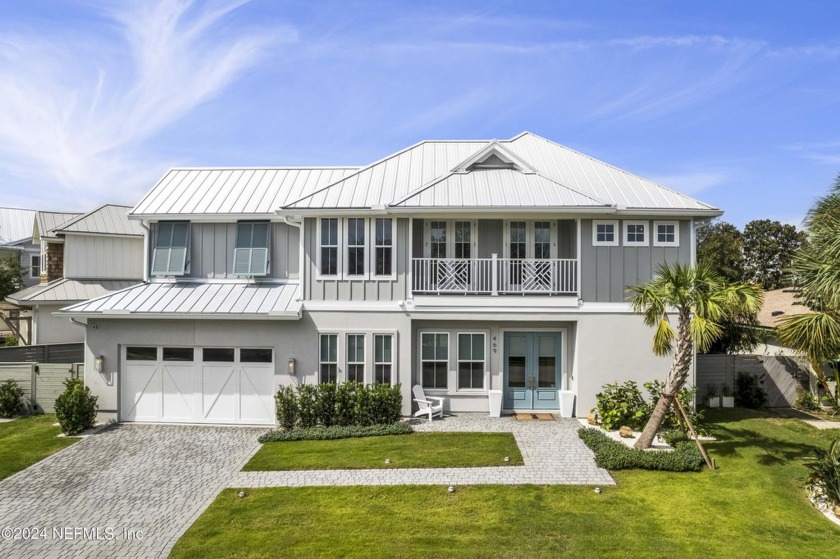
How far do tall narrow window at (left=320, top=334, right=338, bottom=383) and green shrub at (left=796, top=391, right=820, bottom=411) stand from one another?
46.9 ft

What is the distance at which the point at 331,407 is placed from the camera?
13.0 m

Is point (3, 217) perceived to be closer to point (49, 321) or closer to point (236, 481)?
point (49, 321)

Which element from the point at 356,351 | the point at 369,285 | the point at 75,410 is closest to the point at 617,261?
the point at 369,285

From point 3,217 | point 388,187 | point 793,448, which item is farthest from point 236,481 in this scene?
point 3,217

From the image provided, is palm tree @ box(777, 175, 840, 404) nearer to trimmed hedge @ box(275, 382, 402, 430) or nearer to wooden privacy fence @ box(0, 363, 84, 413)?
trimmed hedge @ box(275, 382, 402, 430)

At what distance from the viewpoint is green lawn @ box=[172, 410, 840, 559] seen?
7.39m

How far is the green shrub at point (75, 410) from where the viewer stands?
12781mm

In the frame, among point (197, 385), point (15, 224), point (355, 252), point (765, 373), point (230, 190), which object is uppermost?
point (15, 224)

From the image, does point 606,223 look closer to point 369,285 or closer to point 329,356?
point 369,285

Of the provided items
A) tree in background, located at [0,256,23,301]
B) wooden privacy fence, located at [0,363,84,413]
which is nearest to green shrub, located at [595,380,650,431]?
wooden privacy fence, located at [0,363,84,413]

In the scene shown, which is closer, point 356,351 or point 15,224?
point 356,351

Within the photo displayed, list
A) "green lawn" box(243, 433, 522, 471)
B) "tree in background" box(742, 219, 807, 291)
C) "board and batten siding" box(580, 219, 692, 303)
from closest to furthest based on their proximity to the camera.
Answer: "green lawn" box(243, 433, 522, 471) < "board and batten siding" box(580, 219, 692, 303) < "tree in background" box(742, 219, 807, 291)

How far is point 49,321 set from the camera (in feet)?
65.0

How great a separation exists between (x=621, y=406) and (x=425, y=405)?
5.11 metres
